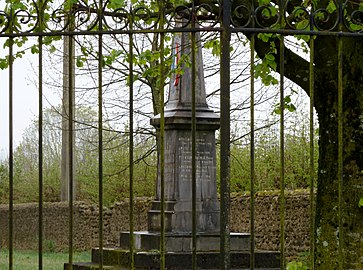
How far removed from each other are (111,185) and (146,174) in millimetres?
1917

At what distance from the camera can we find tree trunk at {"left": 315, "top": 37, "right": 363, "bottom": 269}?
7035 mm

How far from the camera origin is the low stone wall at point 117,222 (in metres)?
16.4

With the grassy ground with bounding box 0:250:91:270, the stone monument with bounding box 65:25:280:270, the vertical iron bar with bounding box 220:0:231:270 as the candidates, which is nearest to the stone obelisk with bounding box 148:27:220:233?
the stone monument with bounding box 65:25:280:270

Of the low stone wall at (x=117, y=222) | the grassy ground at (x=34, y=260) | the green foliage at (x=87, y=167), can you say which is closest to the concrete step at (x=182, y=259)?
the grassy ground at (x=34, y=260)

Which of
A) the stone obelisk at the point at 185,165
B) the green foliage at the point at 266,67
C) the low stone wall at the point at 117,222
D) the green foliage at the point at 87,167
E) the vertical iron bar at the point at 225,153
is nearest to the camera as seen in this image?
the vertical iron bar at the point at 225,153

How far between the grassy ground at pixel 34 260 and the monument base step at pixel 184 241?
5014 millimetres

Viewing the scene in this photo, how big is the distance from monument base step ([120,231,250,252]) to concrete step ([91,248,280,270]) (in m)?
0.21

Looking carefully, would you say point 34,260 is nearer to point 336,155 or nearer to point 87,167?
point 87,167

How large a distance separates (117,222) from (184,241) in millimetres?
10303

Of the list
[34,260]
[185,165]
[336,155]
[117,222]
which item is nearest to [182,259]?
[185,165]

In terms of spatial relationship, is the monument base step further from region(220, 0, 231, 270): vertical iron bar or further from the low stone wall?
region(220, 0, 231, 270): vertical iron bar

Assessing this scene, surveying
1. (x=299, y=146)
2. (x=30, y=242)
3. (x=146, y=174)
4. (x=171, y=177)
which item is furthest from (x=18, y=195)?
(x=171, y=177)

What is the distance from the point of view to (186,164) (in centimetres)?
1159

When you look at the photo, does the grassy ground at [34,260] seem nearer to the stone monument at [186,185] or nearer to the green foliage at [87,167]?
the green foliage at [87,167]
